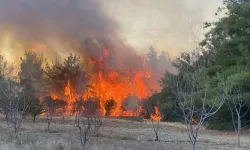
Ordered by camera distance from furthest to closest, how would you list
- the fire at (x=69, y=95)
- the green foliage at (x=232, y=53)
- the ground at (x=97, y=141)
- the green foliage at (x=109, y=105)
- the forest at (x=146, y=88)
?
1. the green foliage at (x=109, y=105)
2. the fire at (x=69, y=95)
3. the green foliage at (x=232, y=53)
4. the forest at (x=146, y=88)
5. the ground at (x=97, y=141)

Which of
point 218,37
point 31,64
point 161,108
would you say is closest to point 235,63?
point 218,37

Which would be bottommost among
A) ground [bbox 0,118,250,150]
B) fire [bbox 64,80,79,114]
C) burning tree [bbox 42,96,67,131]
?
ground [bbox 0,118,250,150]

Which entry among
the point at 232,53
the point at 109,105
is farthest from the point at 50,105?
the point at 232,53

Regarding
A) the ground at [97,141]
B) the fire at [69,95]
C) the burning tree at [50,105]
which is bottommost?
the ground at [97,141]

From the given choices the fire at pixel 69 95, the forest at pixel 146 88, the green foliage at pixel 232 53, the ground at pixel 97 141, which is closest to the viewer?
the ground at pixel 97 141

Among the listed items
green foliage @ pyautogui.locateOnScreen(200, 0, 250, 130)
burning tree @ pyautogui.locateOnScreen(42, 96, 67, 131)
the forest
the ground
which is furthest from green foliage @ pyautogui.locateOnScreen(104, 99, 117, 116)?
the ground

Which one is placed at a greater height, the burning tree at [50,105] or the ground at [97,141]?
the burning tree at [50,105]

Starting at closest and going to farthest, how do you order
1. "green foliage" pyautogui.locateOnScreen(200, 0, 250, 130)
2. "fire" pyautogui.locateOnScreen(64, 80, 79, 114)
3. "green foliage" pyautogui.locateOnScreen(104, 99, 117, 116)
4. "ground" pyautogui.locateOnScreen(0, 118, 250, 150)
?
"ground" pyautogui.locateOnScreen(0, 118, 250, 150) → "green foliage" pyautogui.locateOnScreen(200, 0, 250, 130) → "fire" pyautogui.locateOnScreen(64, 80, 79, 114) → "green foliage" pyautogui.locateOnScreen(104, 99, 117, 116)

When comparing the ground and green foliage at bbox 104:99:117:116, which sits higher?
green foliage at bbox 104:99:117:116

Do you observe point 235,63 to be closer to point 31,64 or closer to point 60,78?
point 60,78

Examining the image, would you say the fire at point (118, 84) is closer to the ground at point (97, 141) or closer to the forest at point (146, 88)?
the forest at point (146, 88)

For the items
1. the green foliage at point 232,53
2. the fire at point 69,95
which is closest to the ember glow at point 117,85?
the fire at point 69,95

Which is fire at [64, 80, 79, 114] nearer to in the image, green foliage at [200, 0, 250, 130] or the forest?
the forest

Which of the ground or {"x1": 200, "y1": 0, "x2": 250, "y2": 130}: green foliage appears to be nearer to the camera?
the ground
